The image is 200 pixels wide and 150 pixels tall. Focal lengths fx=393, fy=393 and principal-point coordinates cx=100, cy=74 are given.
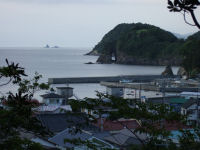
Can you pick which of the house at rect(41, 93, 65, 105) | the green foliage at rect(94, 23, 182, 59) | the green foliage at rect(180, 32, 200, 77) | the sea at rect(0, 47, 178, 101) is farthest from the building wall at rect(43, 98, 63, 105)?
the green foliage at rect(94, 23, 182, 59)

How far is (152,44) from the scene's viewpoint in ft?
292

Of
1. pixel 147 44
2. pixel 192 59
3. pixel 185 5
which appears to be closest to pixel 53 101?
pixel 185 5

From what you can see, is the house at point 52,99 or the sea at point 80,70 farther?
the sea at point 80,70

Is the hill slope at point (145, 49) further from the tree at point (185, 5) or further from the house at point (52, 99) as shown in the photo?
the tree at point (185, 5)

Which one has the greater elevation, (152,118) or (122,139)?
(152,118)

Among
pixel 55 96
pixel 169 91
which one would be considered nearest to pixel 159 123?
pixel 55 96

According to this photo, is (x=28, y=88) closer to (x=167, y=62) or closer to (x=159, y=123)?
(x=159, y=123)

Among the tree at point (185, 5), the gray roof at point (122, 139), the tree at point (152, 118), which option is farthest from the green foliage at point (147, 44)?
the tree at point (185, 5)

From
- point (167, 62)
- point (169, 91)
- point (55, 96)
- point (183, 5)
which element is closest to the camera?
point (183, 5)

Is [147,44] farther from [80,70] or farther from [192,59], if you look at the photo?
[192,59]

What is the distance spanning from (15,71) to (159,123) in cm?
153

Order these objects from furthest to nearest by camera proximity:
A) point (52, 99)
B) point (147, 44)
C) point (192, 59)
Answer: point (147, 44) → point (192, 59) → point (52, 99)

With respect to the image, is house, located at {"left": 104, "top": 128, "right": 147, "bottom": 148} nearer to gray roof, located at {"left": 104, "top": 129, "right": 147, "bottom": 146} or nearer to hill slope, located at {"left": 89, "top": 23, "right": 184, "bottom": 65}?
gray roof, located at {"left": 104, "top": 129, "right": 147, "bottom": 146}

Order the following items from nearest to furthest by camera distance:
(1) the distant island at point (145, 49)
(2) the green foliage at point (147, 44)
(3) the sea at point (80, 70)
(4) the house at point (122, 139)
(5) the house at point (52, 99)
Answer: (4) the house at point (122, 139) < (5) the house at point (52, 99) < (3) the sea at point (80, 70) < (1) the distant island at point (145, 49) < (2) the green foliage at point (147, 44)
